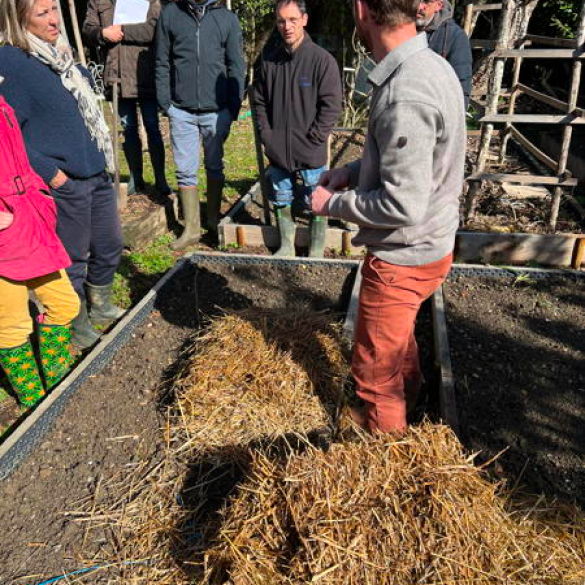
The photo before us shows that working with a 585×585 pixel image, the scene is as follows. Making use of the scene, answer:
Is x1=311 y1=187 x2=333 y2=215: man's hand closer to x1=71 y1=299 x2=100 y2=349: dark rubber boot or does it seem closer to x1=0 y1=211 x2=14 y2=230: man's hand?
x1=0 y1=211 x2=14 y2=230: man's hand

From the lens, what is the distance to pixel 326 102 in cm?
450

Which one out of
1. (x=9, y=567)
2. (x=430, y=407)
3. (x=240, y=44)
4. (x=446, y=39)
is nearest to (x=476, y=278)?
(x=430, y=407)

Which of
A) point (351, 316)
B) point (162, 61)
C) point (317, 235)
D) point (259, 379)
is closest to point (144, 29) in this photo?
point (162, 61)

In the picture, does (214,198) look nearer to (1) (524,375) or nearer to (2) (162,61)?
(2) (162,61)

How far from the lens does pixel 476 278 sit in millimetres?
4531

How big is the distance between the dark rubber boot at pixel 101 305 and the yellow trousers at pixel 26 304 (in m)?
0.86

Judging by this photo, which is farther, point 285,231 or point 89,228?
point 285,231

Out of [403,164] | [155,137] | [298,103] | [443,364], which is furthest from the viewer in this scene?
[155,137]

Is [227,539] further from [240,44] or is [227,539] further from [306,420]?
[240,44]

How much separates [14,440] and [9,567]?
673 millimetres

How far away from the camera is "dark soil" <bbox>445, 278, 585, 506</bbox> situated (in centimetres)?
277

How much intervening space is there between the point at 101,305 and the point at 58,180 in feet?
4.04

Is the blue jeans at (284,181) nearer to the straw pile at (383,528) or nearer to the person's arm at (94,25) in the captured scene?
the person's arm at (94,25)

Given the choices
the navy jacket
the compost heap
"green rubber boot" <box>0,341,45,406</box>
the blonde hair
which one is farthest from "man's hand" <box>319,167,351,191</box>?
"green rubber boot" <box>0,341,45,406</box>
